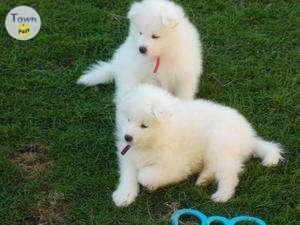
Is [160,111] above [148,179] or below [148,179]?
above

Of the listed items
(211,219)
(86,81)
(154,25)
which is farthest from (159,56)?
(211,219)

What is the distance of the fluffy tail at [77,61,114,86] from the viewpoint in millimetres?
5852

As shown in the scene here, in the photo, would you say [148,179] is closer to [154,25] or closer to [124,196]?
[124,196]

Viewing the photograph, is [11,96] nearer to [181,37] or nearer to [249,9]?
[181,37]

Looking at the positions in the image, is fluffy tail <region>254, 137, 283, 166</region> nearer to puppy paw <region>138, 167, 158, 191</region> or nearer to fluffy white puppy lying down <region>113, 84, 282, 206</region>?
fluffy white puppy lying down <region>113, 84, 282, 206</region>

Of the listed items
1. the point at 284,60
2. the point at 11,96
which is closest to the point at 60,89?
the point at 11,96

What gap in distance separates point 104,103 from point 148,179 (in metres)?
1.20

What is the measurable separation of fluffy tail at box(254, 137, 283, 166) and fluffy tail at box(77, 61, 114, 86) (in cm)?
143

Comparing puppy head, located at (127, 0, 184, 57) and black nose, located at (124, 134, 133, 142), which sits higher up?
puppy head, located at (127, 0, 184, 57)

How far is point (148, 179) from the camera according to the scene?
4645mm

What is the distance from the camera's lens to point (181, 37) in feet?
18.2

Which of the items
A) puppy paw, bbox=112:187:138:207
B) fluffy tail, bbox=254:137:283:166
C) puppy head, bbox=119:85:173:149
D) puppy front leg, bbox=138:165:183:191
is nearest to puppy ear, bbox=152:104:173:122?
puppy head, bbox=119:85:173:149

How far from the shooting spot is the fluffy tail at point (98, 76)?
585 centimetres

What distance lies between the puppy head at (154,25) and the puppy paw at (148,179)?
3.47 ft
